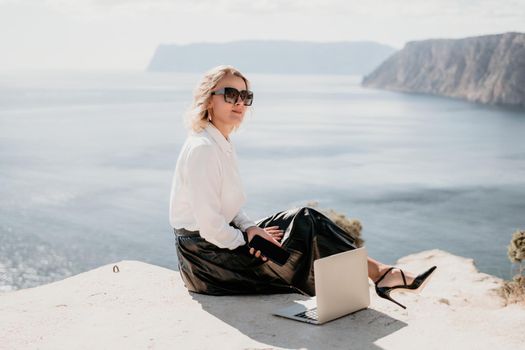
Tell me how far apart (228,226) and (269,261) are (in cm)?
34

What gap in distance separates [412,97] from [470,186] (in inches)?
3430

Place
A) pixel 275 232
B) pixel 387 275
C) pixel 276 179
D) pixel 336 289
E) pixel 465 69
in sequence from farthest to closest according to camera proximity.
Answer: pixel 465 69 → pixel 276 179 → pixel 275 232 → pixel 387 275 → pixel 336 289

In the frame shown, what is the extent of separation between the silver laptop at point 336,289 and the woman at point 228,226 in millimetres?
84

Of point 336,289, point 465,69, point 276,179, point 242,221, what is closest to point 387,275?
point 336,289

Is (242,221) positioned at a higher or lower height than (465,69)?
higher

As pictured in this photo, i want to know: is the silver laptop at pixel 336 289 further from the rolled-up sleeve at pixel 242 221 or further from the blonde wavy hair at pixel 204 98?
the blonde wavy hair at pixel 204 98

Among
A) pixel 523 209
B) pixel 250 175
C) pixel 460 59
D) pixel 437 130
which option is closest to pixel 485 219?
pixel 523 209

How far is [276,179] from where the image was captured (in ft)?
162

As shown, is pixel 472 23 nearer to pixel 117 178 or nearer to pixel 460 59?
pixel 460 59

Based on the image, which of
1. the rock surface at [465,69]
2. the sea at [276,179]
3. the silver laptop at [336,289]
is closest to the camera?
the silver laptop at [336,289]

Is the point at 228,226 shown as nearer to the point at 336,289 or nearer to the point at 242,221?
the point at 242,221

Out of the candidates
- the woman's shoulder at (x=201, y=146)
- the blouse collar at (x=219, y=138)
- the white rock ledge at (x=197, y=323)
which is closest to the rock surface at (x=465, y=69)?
the white rock ledge at (x=197, y=323)

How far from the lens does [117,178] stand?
159 feet

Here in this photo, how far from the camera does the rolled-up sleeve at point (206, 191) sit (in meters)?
3.71
